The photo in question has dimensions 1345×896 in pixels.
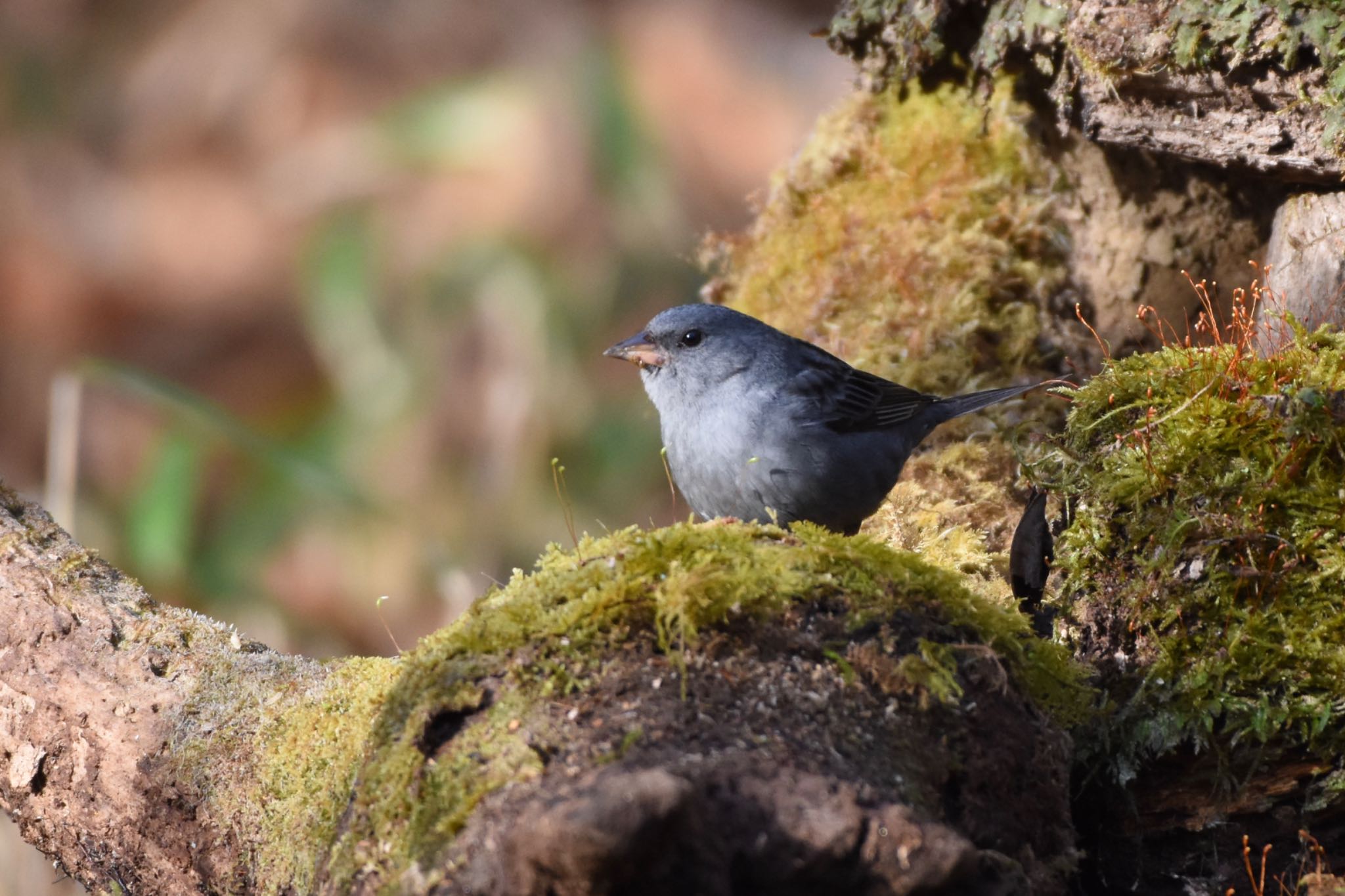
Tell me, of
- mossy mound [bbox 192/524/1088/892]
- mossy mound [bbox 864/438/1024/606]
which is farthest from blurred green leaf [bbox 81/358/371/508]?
mossy mound [bbox 864/438/1024/606]

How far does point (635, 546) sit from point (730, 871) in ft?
3.07

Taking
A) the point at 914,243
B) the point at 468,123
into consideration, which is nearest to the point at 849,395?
the point at 914,243

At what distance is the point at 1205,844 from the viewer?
3.13 meters

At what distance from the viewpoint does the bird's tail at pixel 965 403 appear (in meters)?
4.80

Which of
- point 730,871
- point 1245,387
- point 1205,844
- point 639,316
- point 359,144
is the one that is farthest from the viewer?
point 359,144

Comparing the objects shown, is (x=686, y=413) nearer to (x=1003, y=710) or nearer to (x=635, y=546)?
(x=635, y=546)

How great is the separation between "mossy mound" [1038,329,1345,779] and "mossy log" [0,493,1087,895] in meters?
0.30

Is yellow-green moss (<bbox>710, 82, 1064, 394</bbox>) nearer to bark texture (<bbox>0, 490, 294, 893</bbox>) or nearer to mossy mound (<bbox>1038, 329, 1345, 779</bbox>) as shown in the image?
mossy mound (<bbox>1038, 329, 1345, 779</bbox>)

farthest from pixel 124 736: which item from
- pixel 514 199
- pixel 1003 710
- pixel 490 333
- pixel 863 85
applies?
pixel 514 199

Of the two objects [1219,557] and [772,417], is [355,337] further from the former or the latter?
Result: [1219,557]

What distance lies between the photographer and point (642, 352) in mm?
4590

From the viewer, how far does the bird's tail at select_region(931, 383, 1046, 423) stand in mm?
4805

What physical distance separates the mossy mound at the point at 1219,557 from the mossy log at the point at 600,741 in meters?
0.30

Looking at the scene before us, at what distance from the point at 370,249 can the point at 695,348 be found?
6768mm
